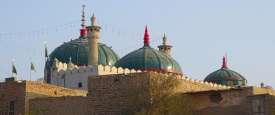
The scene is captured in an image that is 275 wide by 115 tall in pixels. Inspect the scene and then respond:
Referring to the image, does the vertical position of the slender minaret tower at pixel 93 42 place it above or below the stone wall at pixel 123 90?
above

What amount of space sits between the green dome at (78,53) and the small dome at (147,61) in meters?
5.38

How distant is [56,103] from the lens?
109ft

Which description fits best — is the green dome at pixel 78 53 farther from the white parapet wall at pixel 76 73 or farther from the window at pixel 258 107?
the window at pixel 258 107

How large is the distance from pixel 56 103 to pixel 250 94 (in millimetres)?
9903

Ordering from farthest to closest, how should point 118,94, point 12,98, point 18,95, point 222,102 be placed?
point 12,98
point 18,95
point 118,94
point 222,102

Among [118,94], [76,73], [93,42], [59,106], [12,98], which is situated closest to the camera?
[118,94]

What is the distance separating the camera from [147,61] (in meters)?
45.8

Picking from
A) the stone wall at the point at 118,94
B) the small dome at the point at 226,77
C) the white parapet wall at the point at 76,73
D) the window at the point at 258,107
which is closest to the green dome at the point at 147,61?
the white parapet wall at the point at 76,73

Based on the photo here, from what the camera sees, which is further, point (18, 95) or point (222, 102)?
point (18, 95)

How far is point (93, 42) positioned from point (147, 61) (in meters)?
6.04

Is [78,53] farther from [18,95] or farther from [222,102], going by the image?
[222,102]

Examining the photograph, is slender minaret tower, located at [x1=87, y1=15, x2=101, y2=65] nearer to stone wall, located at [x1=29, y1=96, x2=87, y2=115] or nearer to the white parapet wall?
the white parapet wall

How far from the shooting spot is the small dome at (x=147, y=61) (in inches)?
1799

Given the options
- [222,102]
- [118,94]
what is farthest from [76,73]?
[222,102]
